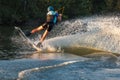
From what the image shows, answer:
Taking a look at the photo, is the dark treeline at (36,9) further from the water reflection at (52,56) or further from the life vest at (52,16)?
the water reflection at (52,56)

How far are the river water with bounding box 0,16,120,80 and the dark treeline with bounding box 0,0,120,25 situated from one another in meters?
14.7

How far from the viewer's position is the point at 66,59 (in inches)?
563

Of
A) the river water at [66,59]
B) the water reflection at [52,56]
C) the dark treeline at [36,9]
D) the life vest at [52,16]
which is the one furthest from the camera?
→ the dark treeline at [36,9]

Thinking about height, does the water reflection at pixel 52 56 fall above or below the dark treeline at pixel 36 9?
below

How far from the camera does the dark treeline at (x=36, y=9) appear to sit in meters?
36.1

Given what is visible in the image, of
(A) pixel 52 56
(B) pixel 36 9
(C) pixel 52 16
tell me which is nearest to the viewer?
(A) pixel 52 56

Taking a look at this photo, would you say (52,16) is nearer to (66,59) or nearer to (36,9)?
Answer: (66,59)

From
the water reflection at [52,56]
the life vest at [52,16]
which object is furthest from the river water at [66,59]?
the life vest at [52,16]

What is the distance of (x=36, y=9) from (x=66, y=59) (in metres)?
25.4

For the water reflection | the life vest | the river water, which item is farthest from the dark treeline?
the water reflection

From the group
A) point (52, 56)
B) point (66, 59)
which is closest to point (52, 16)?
point (52, 56)

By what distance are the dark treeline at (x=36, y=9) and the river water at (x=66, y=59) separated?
14653mm

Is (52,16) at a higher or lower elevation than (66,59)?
higher

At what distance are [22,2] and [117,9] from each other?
1646cm
